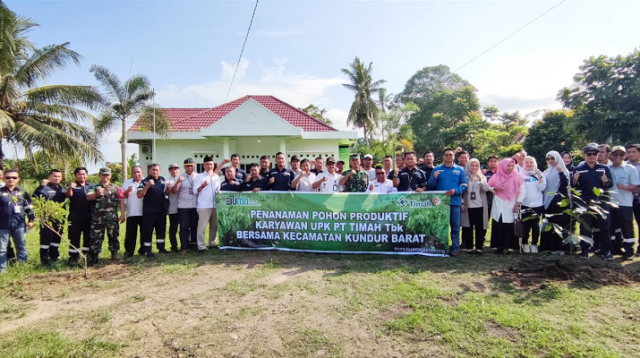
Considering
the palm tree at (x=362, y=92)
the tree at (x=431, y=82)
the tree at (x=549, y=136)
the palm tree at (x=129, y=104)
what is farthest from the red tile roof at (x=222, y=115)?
the tree at (x=431, y=82)

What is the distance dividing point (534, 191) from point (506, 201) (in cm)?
51

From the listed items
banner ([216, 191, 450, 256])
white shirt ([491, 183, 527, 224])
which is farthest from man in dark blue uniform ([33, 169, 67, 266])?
white shirt ([491, 183, 527, 224])

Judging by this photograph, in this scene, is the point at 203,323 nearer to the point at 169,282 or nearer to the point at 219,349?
the point at 219,349

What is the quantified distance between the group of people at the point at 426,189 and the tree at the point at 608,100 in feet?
54.0

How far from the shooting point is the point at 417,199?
210 inches

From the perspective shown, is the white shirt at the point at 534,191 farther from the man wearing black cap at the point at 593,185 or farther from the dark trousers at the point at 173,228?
the dark trousers at the point at 173,228

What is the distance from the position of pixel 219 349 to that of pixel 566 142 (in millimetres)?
25851

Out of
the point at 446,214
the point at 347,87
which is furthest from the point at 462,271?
the point at 347,87

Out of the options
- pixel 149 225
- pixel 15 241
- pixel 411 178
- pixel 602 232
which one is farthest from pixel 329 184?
pixel 15 241

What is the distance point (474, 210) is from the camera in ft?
18.2

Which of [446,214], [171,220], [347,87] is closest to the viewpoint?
[446,214]

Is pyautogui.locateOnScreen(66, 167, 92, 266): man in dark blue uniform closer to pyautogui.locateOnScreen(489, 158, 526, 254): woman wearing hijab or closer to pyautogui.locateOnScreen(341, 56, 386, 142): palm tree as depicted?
pyautogui.locateOnScreen(489, 158, 526, 254): woman wearing hijab

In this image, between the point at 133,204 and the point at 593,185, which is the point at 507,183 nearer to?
the point at 593,185

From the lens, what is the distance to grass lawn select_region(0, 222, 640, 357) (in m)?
2.81
